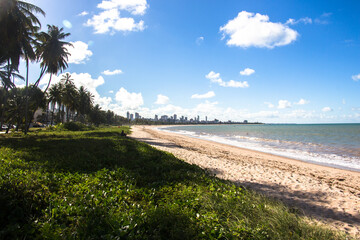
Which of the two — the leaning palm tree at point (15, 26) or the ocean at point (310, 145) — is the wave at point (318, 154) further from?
the leaning palm tree at point (15, 26)

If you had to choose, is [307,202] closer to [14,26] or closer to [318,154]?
[318,154]

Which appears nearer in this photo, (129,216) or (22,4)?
(129,216)

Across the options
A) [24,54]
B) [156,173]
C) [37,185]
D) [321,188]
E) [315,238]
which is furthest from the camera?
[24,54]

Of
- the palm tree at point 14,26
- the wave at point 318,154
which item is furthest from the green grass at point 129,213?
the palm tree at point 14,26

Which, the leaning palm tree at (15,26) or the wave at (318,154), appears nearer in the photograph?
the wave at (318,154)

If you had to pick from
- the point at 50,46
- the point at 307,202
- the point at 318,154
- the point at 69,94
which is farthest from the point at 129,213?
the point at 69,94

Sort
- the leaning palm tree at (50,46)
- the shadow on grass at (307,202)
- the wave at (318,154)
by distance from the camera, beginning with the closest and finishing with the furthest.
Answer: the shadow on grass at (307,202) → the wave at (318,154) → the leaning palm tree at (50,46)

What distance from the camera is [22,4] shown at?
722 inches

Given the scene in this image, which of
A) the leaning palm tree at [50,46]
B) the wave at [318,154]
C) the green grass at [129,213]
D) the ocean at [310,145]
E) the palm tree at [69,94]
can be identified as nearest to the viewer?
the green grass at [129,213]

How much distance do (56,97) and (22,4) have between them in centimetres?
3052

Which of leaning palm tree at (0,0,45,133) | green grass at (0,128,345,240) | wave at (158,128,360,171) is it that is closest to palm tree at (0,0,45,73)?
leaning palm tree at (0,0,45,133)

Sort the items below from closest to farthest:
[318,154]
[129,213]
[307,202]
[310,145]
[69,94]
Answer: [129,213]
[307,202]
[318,154]
[310,145]
[69,94]

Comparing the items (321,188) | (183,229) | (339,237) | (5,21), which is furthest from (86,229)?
(5,21)

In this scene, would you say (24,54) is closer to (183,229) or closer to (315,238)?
(183,229)
